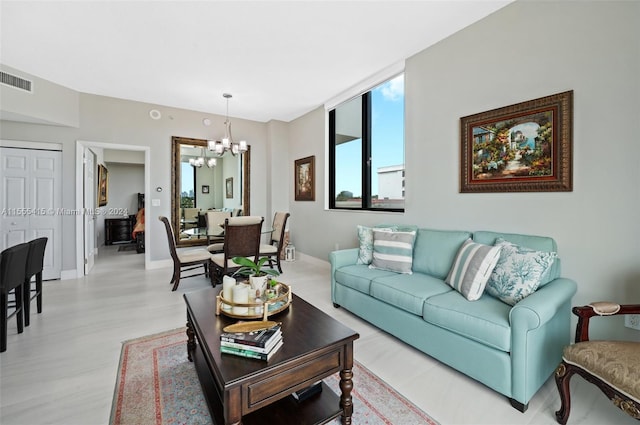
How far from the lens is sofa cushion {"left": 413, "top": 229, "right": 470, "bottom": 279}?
257cm

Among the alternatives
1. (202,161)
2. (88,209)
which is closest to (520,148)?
(202,161)

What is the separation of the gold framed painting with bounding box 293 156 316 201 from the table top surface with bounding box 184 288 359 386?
11.5 ft

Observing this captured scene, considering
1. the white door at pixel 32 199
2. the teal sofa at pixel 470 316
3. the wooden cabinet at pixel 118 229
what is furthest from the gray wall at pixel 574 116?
the wooden cabinet at pixel 118 229

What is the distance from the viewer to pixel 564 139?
213 centimetres

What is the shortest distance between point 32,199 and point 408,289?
529cm

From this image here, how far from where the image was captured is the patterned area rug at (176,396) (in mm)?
1551

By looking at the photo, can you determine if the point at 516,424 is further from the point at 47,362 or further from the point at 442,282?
the point at 47,362

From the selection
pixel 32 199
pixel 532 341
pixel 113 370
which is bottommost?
pixel 113 370

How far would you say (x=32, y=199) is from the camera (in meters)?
4.07

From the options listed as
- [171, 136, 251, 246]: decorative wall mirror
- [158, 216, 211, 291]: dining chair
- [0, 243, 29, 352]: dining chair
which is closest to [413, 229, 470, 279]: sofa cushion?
[158, 216, 211, 291]: dining chair

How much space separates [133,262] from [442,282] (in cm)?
560

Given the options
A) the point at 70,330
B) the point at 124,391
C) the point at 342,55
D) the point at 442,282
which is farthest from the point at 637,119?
the point at 70,330

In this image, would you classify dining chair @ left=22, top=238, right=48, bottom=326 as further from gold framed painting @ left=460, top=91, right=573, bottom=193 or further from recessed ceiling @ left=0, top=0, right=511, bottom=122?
gold framed painting @ left=460, top=91, right=573, bottom=193

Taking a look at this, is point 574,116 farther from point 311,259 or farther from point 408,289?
point 311,259
